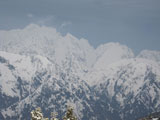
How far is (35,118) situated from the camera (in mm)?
47219

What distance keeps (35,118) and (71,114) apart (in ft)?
24.6

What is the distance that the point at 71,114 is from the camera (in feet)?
173

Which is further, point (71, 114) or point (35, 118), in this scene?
point (71, 114)
